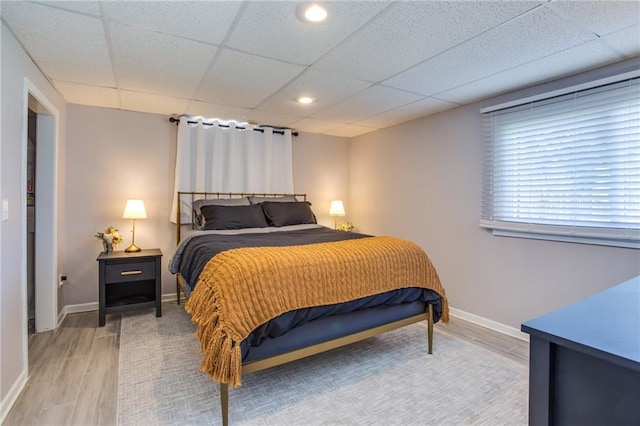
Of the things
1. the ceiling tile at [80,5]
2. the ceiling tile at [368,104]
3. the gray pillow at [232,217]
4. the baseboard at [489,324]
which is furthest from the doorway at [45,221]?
the baseboard at [489,324]

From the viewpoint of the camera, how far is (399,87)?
114 inches

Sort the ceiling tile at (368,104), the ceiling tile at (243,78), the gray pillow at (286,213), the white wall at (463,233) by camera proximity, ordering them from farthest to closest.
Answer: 1. the gray pillow at (286,213)
2. the ceiling tile at (368,104)
3. the white wall at (463,233)
4. the ceiling tile at (243,78)

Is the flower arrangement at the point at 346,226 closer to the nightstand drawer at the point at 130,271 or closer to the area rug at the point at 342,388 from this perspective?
the area rug at the point at 342,388

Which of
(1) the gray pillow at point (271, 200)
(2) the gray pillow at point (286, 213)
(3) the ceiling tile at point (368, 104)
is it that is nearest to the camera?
(3) the ceiling tile at point (368, 104)

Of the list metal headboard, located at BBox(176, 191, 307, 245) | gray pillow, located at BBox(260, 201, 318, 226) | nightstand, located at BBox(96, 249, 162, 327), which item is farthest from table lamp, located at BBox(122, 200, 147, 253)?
gray pillow, located at BBox(260, 201, 318, 226)

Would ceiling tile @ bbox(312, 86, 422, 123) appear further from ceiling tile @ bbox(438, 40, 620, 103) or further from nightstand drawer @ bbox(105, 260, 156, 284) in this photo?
nightstand drawer @ bbox(105, 260, 156, 284)

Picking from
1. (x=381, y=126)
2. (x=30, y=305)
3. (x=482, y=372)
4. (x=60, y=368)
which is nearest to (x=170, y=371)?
(x=60, y=368)

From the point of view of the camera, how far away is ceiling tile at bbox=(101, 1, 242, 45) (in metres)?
1.70

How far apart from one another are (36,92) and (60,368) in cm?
201

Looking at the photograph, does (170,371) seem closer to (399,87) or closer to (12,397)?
(12,397)

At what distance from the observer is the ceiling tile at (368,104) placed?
3067mm

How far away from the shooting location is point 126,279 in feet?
10.6

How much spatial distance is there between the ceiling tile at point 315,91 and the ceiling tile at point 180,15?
87 centimetres

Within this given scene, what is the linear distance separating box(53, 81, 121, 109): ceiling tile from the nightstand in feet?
5.18
